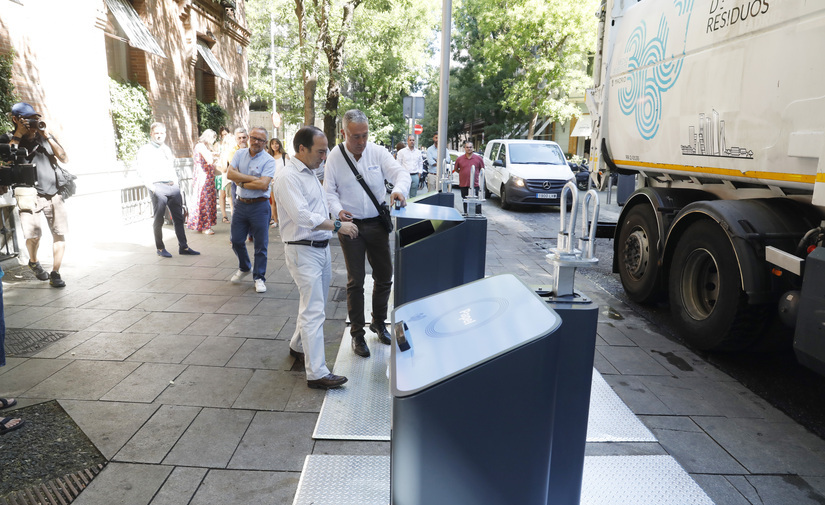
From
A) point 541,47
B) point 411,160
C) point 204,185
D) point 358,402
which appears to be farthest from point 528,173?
point 541,47

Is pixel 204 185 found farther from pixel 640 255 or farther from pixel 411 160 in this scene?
pixel 640 255

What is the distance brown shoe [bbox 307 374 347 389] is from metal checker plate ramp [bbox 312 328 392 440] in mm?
47

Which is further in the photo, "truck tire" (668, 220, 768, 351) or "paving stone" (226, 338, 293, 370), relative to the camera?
"paving stone" (226, 338, 293, 370)

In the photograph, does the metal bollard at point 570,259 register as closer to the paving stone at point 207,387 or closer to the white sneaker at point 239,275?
the paving stone at point 207,387

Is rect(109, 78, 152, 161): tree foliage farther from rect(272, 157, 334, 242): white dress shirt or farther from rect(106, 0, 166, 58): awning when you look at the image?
rect(272, 157, 334, 242): white dress shirt

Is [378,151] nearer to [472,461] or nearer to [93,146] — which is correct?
[472,461]

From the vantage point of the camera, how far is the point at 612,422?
12.0ft

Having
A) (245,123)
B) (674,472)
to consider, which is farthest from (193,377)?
(245,123)

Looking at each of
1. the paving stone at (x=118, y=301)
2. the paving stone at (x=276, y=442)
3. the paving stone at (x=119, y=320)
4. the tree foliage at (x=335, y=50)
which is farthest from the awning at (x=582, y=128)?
the paving stone at (x=276, y=442)

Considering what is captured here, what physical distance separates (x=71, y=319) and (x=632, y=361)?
5.12 meters

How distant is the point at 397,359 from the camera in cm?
A: 180

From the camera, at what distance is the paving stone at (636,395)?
3.86 metres

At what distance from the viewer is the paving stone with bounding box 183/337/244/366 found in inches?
175

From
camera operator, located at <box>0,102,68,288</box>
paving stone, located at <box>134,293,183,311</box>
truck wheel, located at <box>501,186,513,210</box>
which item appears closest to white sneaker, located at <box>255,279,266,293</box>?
paving stone, located at <box>134,293,183,311</box>
